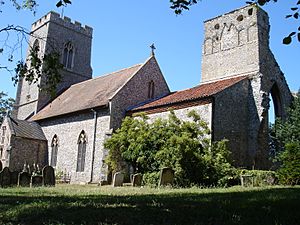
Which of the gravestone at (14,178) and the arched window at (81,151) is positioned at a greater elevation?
the arched window at (81,151)

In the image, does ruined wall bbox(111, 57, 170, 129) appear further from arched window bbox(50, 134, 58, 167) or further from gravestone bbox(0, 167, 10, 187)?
gravestone bbox(0, 167, 10, 187)

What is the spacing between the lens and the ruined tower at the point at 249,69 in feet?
74.5

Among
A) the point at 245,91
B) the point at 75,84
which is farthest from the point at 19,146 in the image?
the point at 245,91

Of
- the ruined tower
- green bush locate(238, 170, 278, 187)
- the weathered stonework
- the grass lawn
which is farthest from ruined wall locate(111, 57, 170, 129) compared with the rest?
the grass lawn

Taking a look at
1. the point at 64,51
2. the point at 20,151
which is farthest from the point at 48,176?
the point at 64,51

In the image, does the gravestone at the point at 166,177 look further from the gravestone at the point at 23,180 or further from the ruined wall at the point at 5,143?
the ruined wall at the point at 5,143

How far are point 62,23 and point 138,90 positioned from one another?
629 inches

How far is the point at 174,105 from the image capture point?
22203 mm

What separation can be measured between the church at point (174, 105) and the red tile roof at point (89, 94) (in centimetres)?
13

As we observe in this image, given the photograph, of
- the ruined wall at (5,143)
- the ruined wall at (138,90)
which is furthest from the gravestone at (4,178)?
the ruined wall at (5,143)

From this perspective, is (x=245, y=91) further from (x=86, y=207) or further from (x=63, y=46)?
(x=63, y=46)

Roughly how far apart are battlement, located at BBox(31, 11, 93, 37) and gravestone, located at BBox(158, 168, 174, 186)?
25.6m

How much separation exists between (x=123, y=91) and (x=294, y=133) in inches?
484

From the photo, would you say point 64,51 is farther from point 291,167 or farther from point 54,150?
point 291,167
